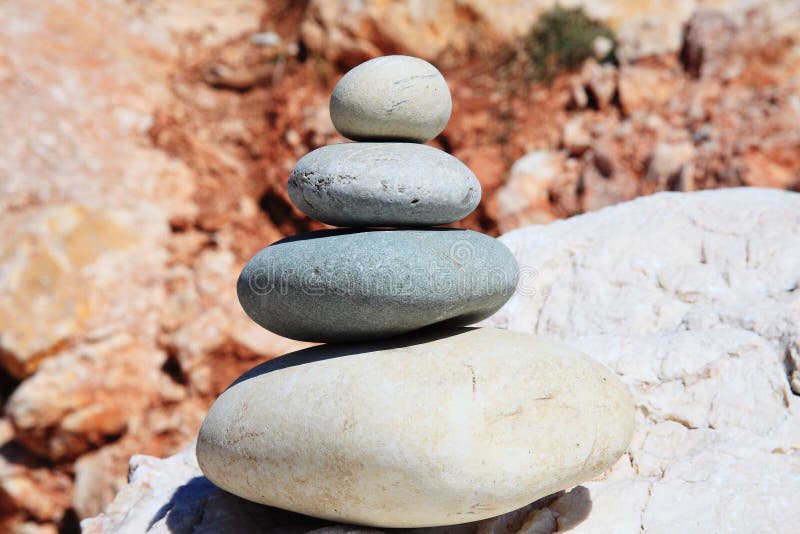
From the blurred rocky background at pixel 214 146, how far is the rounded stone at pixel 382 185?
15.7 ft

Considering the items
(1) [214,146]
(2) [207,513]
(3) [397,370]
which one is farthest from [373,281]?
(1) [214,146]

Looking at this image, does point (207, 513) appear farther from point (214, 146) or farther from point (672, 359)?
point (214, 146)

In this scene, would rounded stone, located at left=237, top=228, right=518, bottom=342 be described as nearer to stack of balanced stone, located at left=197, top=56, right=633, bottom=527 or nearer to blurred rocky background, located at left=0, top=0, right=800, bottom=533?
stack of balanced stone, located at left=197, top=56, right=633, bottom=527

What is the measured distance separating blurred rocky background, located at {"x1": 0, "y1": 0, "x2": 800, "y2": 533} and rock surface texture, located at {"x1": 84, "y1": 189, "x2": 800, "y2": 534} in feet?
11.3

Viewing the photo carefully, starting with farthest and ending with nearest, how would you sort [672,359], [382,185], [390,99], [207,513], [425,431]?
[672,359], [207,513], [390,99], [382,185], [425,431]

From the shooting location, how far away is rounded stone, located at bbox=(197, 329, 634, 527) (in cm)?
263

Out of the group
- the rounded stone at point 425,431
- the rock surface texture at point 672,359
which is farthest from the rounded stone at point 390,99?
the rock surface texture at point 672,359

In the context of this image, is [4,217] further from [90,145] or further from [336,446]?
[336,446]

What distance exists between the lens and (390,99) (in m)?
3.21

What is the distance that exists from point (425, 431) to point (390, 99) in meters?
1.53

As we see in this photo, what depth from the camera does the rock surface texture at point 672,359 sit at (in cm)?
289

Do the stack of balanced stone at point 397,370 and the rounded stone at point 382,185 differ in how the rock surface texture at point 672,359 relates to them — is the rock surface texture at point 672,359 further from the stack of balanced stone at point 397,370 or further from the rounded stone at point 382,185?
the rounded stone at point 382,185

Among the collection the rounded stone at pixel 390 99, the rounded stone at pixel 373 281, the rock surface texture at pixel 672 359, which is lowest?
the rock surface texture at pixel 672 359

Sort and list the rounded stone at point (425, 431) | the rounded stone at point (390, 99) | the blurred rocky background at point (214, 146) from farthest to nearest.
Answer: the blurred rocky background at point (214, 146) < the rounded stone at point (390, 99) < the rounded stone at point (425, 431)
